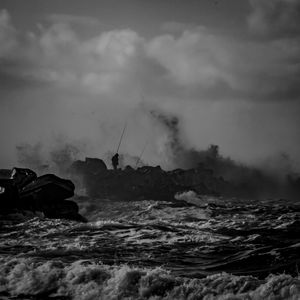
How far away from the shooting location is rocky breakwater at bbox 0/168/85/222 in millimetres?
42969

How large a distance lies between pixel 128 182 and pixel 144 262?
474ft

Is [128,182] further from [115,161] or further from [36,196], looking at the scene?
[36,196]

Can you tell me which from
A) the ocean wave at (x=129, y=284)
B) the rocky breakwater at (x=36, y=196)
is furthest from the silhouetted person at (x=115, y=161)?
the ocean wave at (x=129, y=284)

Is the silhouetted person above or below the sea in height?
above

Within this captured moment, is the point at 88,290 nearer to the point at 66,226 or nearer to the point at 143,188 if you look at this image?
the point at 66,226

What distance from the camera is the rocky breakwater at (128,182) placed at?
15212cm

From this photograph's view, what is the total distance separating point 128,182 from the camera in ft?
535

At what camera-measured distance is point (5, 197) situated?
4284 cm

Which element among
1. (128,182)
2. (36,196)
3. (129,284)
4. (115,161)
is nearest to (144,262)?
(129,284)

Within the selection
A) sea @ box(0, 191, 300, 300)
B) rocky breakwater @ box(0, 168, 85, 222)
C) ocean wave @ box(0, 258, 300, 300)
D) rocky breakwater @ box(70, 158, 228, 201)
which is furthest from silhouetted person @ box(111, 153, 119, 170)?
ocean wave @ box(0, 258, 300, 300)

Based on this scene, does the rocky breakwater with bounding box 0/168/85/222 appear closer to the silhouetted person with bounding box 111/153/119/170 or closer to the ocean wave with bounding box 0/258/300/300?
the ocean wave with bounding box 0/258/300/300

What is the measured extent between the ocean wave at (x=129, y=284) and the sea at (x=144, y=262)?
3 cm

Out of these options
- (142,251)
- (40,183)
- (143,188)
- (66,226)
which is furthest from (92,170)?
(142,251)

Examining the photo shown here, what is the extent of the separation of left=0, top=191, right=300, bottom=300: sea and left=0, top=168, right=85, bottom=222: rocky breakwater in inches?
294
